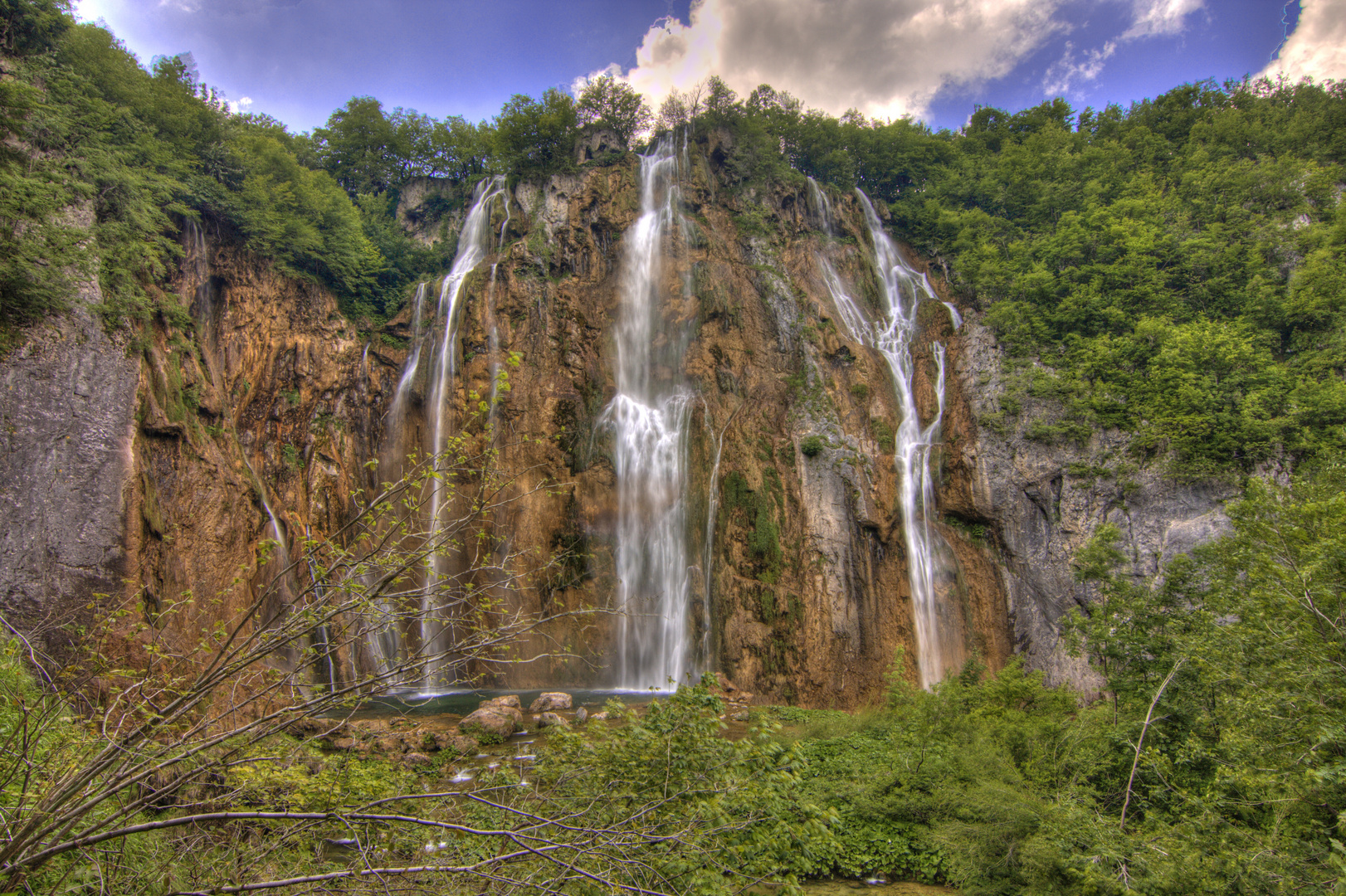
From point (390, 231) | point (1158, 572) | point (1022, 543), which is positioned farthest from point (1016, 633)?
point (390, 231)

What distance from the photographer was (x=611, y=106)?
3198 cm

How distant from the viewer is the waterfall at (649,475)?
1962 cm

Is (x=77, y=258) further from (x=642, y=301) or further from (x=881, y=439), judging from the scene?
(x=881, y=439)

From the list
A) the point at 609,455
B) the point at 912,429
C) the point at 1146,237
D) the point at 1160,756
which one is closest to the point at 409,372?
the point at 609,455

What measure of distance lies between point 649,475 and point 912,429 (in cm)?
1016

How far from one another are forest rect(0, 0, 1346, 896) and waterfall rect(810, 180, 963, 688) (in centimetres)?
203

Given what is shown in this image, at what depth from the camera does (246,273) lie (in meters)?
21.5

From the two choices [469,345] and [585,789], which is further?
[469,345]

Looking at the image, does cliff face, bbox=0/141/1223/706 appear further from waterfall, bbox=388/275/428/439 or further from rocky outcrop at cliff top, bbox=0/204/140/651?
waterfall, bbox=388/275/428/439

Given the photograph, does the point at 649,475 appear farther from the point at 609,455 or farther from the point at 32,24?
the point at 32,24

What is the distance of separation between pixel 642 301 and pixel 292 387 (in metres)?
13.6

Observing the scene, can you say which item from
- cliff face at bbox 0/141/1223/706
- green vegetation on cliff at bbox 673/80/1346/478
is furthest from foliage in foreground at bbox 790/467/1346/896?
green vegetation on cliff at bbox 673/80/1346/478

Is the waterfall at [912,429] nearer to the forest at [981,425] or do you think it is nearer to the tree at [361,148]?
the forest at [981,425]

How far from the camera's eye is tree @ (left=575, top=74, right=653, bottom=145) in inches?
1251
